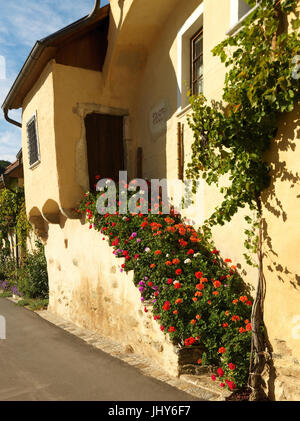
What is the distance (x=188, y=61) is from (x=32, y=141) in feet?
13.8

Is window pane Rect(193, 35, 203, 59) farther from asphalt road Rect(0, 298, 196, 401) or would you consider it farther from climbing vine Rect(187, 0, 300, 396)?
asphalt road Rect(0, 298, 196, 401)

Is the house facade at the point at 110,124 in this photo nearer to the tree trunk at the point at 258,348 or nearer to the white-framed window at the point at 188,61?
the white-framed window at the point at 188,61

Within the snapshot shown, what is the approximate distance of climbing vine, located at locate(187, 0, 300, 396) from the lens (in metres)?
2.92

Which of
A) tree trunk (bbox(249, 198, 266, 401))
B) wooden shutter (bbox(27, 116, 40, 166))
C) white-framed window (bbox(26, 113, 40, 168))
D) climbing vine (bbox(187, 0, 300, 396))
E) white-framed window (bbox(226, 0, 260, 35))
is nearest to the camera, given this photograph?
climbing vine (bbox(187, 0, 300, 396))

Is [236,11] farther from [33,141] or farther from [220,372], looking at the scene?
[33,141]

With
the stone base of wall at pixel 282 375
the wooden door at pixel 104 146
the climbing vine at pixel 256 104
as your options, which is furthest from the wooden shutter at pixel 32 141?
the stone base of wall at pixel 282 375

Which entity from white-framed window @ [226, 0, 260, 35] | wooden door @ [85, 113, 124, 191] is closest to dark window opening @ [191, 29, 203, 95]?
white-framed window @ [226, 0, 260, 35]

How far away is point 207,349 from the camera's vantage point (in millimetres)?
3971

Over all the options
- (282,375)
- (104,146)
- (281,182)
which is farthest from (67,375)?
(104,146)

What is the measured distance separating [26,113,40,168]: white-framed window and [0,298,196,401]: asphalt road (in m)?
3.97

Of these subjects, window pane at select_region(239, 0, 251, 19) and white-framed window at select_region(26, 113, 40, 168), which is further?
white-framed window at select_region(26, 113, 40, 168)

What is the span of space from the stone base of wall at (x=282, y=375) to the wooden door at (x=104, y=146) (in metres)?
5.22

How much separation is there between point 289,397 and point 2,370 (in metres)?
3.62

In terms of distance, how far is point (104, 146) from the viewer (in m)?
7.70
